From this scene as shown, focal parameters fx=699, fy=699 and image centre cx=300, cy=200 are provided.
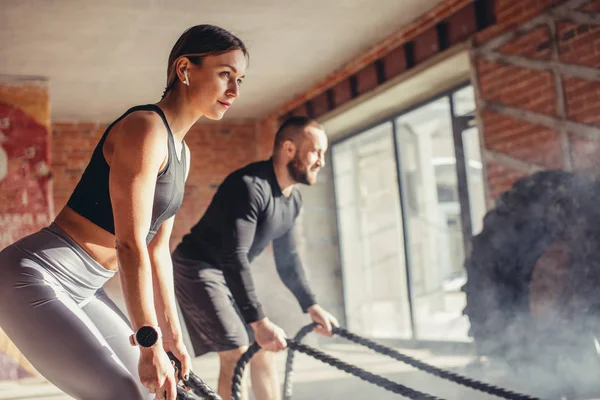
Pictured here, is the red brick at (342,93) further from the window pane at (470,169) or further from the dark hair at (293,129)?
the dark hair at (293,129)

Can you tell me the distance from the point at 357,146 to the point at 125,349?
6.73m

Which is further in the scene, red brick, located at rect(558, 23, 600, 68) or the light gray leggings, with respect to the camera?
red brick, located at rect(558, 23, 600, 68)

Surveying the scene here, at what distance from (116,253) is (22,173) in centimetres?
591

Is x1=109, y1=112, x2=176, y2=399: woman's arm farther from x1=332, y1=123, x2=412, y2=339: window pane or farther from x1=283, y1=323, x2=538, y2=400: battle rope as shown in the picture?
x1=332, y1=123, x2=412, y2=339: window pane

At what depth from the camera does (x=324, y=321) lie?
2867mm

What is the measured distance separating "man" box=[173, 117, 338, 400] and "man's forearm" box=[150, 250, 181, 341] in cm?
75

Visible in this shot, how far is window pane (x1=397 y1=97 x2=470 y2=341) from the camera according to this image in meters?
7.30

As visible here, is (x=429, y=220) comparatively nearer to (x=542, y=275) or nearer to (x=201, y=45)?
(x=542, y=275)

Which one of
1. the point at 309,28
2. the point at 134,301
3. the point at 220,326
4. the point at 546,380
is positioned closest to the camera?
the point at 134,301

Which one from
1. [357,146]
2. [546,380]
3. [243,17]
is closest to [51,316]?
[546,380]

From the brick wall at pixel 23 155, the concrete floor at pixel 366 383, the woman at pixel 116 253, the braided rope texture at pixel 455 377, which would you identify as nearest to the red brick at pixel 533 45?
the concrete floor at pixel 366 383

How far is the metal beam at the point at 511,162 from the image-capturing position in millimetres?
4773

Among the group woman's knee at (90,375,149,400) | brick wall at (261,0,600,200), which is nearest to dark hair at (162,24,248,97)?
woman's knee at (90,375,149,400)

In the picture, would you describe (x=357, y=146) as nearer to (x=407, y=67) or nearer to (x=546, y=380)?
(x=407, y=67)
